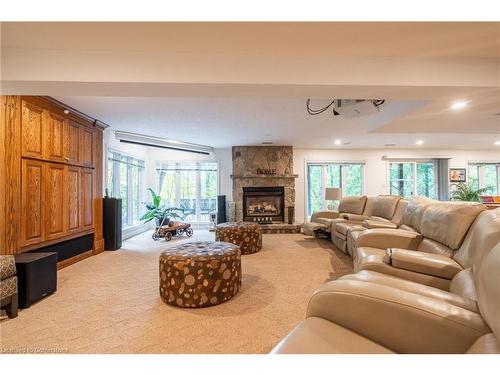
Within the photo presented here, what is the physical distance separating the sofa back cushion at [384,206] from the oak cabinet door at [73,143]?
189 inches

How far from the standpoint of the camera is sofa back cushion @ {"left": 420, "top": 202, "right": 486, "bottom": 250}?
1.79 m

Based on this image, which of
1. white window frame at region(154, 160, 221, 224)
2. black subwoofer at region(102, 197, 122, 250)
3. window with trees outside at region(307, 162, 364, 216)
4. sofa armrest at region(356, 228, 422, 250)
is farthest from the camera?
window with trees outside at region(307, 162, 364, 216)

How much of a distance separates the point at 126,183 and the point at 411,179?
7.84 meters

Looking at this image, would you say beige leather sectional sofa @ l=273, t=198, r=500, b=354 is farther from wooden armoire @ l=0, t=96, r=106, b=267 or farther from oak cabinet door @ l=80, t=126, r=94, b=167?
oak cabinet door @ l=80, t=126, r=94, b=167

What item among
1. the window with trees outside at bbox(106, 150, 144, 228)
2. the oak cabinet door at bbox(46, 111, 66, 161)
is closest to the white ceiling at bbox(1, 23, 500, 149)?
the oak cabinet door at bbox(46, 111, 66, 161)

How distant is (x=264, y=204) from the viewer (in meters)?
6.80

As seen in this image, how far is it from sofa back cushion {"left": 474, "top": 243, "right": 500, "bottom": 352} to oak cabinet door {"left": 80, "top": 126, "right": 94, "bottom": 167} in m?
4.48

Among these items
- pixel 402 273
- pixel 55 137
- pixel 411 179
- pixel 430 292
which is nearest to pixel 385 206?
pixel 402 273

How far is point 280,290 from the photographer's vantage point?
8.30ft

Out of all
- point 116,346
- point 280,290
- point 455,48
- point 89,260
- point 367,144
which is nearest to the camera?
point 116,346
